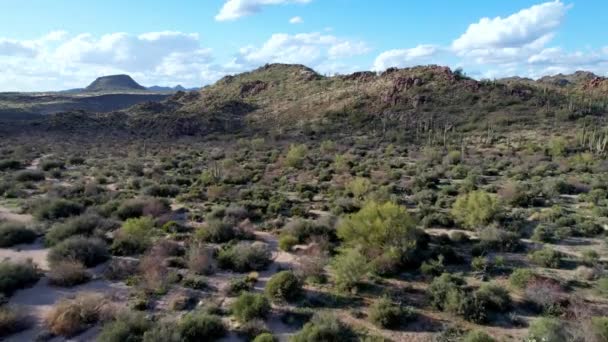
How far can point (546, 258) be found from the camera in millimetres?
12422

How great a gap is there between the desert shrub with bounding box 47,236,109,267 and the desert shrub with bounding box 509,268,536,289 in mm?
12138

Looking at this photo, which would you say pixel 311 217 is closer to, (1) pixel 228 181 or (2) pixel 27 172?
(1) pixel 228 181

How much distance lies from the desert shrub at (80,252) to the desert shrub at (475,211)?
42.7ft

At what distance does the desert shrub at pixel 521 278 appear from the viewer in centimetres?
1101

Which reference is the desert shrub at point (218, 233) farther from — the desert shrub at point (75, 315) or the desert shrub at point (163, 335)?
the desert shrub at point (163, 335)

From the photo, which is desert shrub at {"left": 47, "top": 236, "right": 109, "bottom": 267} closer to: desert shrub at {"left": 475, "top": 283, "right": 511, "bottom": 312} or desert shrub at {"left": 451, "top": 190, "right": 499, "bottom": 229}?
desert shrub at {"left": 475, "top": 283, "right": 511, "bottom": 312}

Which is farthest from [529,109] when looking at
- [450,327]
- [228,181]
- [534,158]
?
[450,327]

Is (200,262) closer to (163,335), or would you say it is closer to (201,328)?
(201,328)

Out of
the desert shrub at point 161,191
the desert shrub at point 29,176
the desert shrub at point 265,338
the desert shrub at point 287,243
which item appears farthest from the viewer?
the desert shrub at point 29,176

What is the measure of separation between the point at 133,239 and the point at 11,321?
485cm

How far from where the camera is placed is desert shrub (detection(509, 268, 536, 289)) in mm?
11009

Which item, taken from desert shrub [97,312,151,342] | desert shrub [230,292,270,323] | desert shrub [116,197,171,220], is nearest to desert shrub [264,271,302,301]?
desert shrub [230,292,270,323]

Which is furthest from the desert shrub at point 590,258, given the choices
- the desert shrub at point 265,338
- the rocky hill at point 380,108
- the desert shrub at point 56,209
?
the rocky hill at point 380,108

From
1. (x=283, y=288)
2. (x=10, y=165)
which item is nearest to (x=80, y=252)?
(x=283, y=288)
